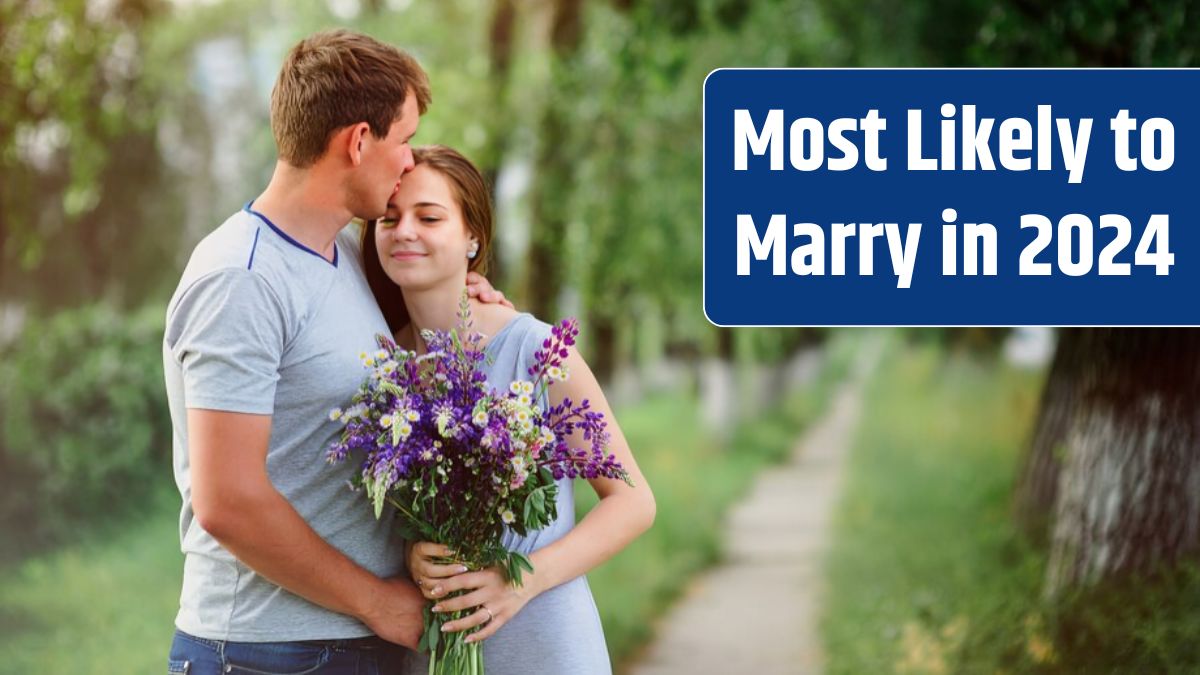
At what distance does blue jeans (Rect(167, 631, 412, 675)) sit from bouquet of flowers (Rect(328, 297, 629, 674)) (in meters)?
0.16

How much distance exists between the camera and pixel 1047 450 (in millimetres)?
9438

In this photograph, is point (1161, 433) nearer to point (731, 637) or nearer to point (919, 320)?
point (919, 320)

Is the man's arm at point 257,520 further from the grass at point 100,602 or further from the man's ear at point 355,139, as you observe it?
the grass at point 100,602

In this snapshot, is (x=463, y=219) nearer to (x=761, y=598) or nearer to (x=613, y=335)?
(x=761, y=598)

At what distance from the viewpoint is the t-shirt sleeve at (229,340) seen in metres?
2.50

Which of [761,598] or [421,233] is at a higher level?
[421,233]

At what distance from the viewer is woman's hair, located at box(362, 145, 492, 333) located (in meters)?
2.96

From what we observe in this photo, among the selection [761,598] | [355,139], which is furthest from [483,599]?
[761,598]

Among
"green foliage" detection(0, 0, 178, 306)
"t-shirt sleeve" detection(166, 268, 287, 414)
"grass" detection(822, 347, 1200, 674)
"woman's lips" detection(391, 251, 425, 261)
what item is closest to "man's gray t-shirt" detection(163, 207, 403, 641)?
"t-shirt sleeve" detection(166, 268, 287, 414)

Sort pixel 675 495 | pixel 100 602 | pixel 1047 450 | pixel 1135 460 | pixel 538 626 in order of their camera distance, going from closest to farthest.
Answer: pixel 538 626 → pixel 1135 460 → pixel 1047 450 → pixel 100 602 → pixel 675 495

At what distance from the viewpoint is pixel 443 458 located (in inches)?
101

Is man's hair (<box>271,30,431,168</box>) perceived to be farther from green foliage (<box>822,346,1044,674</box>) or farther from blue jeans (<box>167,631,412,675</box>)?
green foliage (<box>822,346,1044,674</box>)

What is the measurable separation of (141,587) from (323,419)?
811 cm

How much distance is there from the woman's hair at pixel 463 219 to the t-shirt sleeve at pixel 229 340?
45 cm
